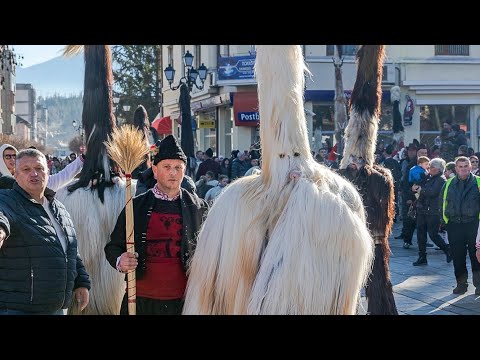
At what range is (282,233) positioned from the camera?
14.2ft

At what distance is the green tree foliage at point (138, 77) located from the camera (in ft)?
137

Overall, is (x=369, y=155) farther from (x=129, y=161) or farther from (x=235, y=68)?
(x=235, y=68)

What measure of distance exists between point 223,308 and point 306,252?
0.60m

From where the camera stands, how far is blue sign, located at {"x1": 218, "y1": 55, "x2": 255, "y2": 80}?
1052 inches

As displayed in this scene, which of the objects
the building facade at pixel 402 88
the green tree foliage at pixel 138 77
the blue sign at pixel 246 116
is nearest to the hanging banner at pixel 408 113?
the building facade at pixel 402 88

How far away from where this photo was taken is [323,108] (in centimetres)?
2702

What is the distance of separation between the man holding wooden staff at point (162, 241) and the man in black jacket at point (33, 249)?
33 centimetres

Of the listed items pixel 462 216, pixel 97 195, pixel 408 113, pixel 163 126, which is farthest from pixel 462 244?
pixel 163 126

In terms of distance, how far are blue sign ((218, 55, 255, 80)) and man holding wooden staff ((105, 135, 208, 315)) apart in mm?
21758

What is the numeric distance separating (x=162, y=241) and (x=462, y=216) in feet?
23.4

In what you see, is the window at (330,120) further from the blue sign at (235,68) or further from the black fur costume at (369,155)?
the black fur costume at (369,155)

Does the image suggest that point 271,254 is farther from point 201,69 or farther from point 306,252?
point 201,69
